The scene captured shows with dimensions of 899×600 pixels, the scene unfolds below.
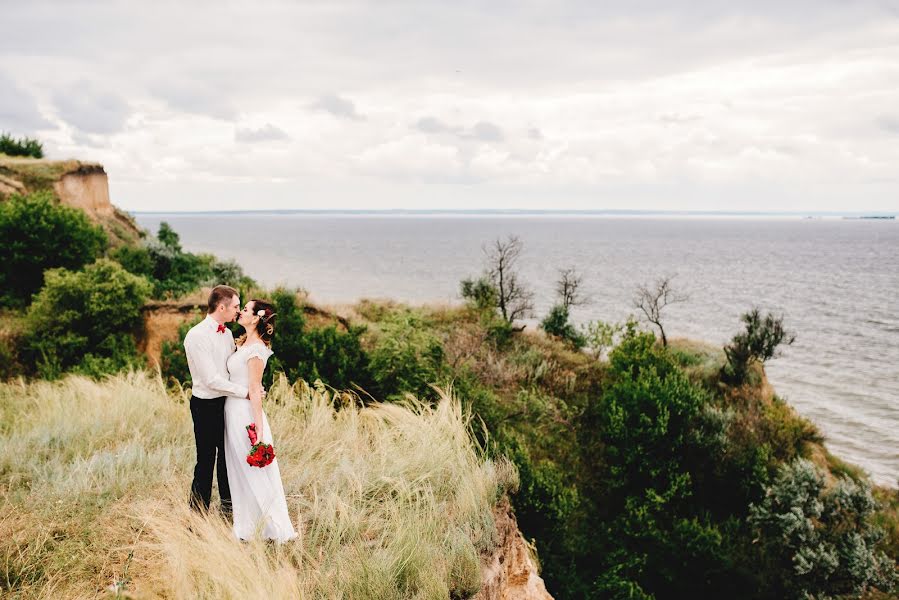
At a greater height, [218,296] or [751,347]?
[218,296]

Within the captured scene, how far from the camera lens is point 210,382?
4.65m

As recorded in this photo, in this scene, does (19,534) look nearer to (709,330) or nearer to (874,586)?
(874,586)

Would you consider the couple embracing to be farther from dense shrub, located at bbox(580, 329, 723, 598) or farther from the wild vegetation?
dense shrub, located at bbox(580, 329, 723, 598)

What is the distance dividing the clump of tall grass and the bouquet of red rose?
→ 600 mm

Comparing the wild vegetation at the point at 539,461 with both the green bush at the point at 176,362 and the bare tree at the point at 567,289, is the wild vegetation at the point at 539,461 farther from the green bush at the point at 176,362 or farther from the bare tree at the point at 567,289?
the bare tree at the point at 567,289

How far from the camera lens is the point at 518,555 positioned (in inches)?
225

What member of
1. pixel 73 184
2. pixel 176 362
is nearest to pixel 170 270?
pixel 73 184

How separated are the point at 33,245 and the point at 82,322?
4166 mm

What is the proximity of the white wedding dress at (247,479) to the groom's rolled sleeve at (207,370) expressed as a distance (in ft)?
0.48

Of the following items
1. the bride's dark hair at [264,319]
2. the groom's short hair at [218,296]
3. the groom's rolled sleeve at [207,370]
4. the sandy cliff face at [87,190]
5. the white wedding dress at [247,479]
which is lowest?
the white wedding dress at [247,479]

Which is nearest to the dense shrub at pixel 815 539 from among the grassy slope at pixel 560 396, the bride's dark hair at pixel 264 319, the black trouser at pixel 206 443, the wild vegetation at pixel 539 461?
the wild vegetation at pixel 539 461

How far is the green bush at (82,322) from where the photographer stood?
44.0 ft

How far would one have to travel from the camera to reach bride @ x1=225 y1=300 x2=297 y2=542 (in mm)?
4793

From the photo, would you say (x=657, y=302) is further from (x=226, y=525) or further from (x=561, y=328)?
(x=226, y=525)
